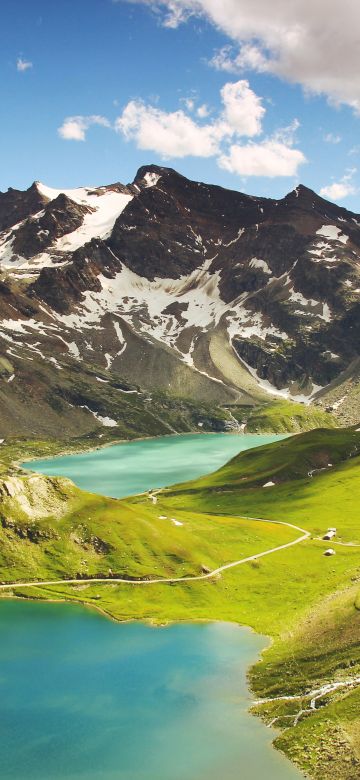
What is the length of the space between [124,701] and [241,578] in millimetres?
40891

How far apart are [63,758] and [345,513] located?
330 feet

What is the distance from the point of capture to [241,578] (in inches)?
4104

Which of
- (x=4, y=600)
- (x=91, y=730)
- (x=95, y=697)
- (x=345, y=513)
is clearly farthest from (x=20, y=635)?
(x=345, y=513)

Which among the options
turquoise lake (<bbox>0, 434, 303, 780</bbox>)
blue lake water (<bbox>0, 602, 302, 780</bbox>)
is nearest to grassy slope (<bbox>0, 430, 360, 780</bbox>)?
blue lake water (<bbox>0, 602, 302, 780</bbox>)

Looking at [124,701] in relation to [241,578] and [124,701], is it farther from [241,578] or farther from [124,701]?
[241,578]

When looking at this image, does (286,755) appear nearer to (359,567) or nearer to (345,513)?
(359,567)

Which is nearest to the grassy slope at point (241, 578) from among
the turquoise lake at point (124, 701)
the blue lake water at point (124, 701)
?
the blue lake water at point (124, 701)

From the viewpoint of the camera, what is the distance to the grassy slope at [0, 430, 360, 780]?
64125 millimetres

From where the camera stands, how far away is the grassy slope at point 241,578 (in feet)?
210

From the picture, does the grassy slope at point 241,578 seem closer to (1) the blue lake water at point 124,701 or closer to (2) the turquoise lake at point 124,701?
(1) the blue lake water at point 124,701

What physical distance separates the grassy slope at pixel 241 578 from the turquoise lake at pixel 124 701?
3423 millimetres

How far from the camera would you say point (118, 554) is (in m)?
106

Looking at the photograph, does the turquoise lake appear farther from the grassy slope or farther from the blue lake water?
the grassy slope

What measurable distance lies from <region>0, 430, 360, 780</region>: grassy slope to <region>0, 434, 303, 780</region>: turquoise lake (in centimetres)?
342
